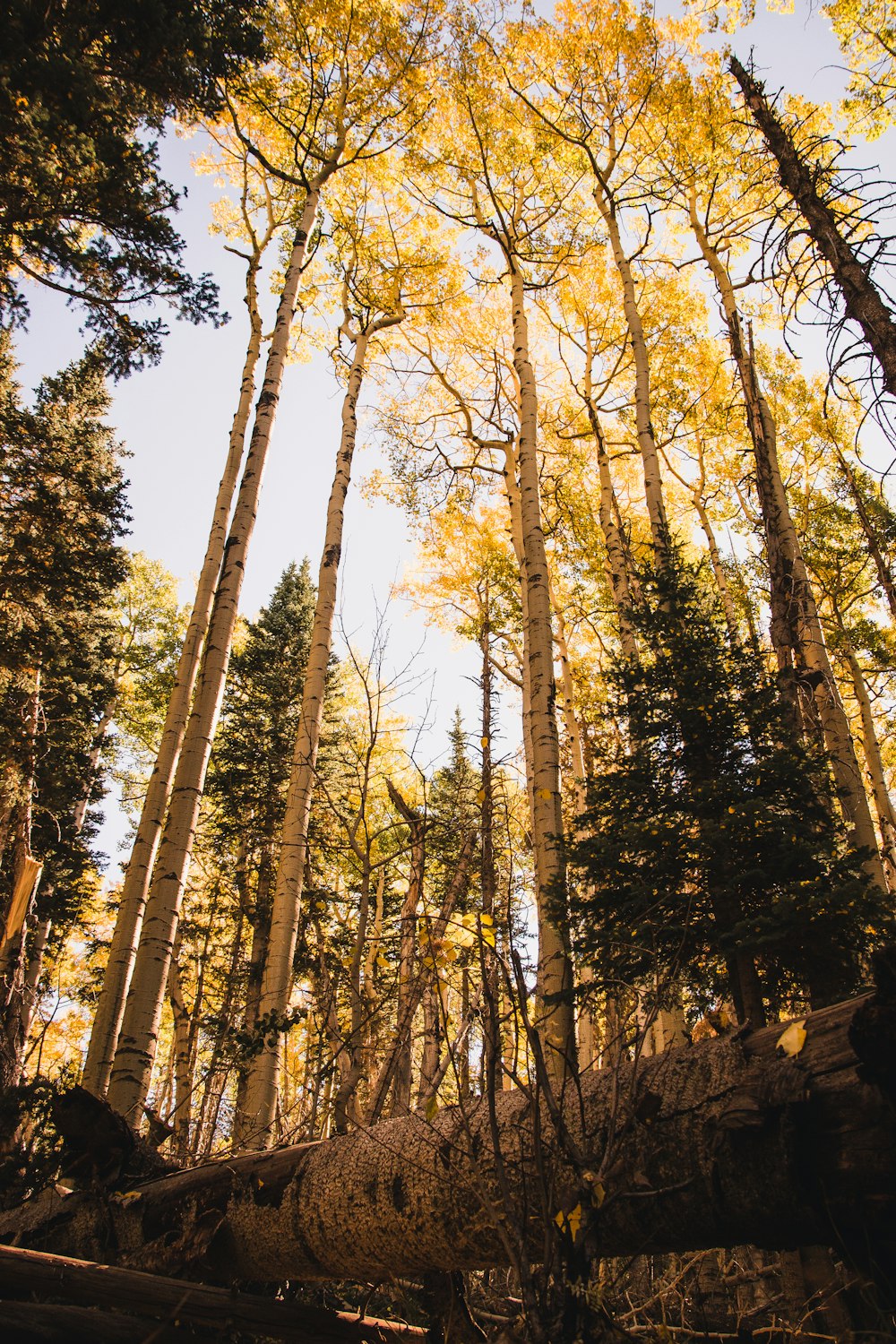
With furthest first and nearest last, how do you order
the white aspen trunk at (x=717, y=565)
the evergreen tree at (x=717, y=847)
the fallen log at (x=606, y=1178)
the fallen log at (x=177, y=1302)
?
the white aspen trunk at (x=717, y=565)
the evergreen tree at (x=717, y=847)
the fallen log at (x=177, y=1302)
the fallen log at (x=606, y=1178)

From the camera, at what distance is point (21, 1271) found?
2332mm

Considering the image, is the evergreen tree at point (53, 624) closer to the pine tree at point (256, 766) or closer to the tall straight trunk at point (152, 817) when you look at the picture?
the tall straight trunk at point (152, 817)

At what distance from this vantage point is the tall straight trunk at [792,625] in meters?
5.24

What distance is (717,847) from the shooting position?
471cm

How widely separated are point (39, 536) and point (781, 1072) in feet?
39.1

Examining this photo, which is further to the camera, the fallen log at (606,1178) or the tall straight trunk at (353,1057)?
the tall straight trunk at (353,1057)

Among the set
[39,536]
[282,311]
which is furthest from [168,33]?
[39,536]

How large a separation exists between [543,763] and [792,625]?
237 centimetres

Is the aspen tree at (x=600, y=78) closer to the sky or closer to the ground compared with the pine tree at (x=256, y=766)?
closer to the sky

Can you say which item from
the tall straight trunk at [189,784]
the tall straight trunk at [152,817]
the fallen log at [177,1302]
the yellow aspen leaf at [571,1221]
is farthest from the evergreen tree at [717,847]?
the tall straight trunk at [152,817]

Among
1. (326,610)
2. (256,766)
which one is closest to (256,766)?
(256,766)

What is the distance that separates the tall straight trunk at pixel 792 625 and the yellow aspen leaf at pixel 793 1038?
8.93 feet

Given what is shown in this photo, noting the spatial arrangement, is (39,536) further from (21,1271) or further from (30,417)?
(21,1271)

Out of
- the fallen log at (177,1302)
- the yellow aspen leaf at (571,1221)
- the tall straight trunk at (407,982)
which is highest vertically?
the tall straight trunk at (407,982)
